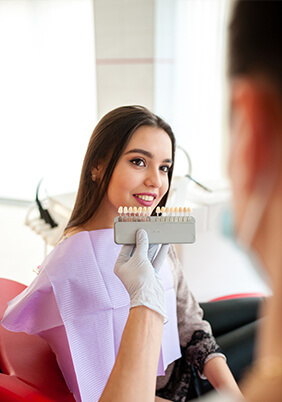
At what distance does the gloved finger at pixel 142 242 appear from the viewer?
0.84 metres

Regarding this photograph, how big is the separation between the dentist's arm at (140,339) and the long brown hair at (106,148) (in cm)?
31

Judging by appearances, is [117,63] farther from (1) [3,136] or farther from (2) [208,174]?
(1) [3,136]

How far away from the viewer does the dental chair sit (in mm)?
864

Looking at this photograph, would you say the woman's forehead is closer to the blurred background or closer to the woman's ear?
the woman's ear

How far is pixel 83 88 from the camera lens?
3.60m

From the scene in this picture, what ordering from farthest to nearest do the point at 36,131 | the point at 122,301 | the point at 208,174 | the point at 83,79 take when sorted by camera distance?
the point at 36,131, the point at 83,79, the point at 208,174, the point at 122,301

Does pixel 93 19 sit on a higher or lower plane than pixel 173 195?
higher

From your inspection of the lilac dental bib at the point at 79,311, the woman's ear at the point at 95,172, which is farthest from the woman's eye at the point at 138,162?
the lilac dental bib at the point at 79,311

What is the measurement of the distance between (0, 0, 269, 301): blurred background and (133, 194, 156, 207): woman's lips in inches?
32.3

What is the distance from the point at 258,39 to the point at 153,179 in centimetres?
88

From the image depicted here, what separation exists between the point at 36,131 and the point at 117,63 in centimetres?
112

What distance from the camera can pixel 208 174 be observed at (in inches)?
123

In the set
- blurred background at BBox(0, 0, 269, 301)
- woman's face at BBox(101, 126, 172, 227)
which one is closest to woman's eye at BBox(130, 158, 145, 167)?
woman's face at BBox(101, 126, 172, 227)

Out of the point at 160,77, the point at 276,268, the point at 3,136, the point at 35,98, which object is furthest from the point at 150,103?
the point at 276,268
